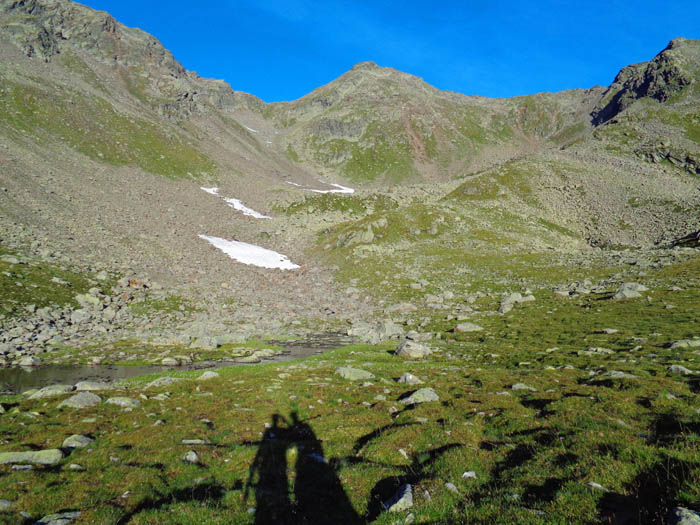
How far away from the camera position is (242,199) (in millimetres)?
128875

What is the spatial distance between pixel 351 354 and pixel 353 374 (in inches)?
352

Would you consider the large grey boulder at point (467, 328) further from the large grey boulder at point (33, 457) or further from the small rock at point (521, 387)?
the large grey boulder at point (33, 457)

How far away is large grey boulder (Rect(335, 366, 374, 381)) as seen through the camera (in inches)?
937

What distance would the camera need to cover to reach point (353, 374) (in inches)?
945

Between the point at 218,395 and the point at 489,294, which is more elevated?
the point at 489,294

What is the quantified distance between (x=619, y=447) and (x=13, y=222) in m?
68.4

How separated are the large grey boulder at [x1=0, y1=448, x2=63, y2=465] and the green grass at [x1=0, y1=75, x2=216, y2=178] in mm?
135408

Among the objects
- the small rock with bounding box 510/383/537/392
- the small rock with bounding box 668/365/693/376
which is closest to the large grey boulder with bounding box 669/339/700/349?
the small rock with bounding box 668/365/693/376

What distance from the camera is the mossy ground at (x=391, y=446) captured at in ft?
27.5

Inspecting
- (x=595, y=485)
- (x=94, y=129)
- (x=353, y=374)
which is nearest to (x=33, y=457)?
(x=353, y=374)

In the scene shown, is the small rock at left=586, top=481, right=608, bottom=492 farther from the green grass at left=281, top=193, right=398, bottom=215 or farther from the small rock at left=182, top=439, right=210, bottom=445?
the green grass at left=281, top=193, right=398, bottom=215

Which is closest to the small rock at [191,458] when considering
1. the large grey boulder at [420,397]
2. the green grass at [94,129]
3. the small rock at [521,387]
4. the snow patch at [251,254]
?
the large grey boulder at [420,397]

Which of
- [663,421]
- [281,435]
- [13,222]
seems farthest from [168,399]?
[13,222]

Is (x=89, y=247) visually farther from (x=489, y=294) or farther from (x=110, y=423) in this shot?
(x=489, y=294)
